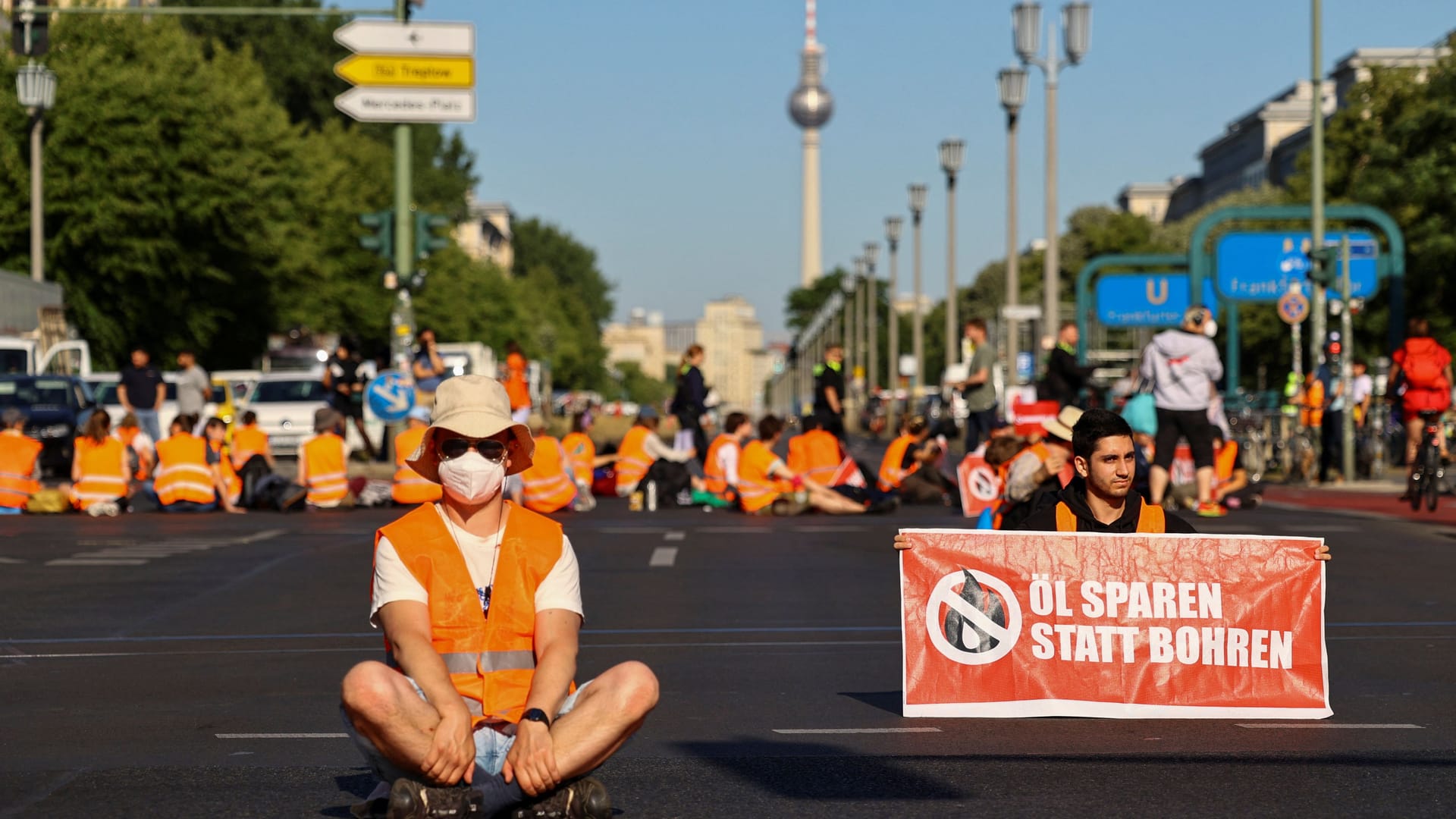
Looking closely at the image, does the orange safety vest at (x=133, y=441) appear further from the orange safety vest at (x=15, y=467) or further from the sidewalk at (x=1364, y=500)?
the sidewalk at (x=1364, y=500)

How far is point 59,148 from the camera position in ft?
153

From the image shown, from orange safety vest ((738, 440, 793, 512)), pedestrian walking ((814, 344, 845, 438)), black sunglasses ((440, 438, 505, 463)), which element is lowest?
orange safety vest ((738, 440, 793, 512))

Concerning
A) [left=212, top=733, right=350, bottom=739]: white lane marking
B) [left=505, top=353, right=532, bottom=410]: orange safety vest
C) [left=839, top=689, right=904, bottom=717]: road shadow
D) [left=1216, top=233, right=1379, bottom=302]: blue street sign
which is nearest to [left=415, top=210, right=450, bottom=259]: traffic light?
[left=505, top=353, right=532, bottom=410]: orange safety vest

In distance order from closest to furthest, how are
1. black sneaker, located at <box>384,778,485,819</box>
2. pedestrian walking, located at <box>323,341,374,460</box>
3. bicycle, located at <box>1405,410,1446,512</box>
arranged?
1. black sneaker, located at <box>384,778,485,819</box>
2. bicycle, located at <box>1405,410,1446,512</box>
3. pedestrian walking, located at <box>323,341,374,460</box>

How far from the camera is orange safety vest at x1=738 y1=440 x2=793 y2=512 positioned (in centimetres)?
2219

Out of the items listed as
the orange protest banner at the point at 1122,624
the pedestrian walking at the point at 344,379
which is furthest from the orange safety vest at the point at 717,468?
the orange protest banner at the point at 1122,624

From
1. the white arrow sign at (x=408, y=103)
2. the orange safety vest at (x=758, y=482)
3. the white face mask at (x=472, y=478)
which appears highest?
the white arrow sign at (x=408, y=103)

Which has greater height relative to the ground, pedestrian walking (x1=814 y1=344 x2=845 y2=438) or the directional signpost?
the directional signpost

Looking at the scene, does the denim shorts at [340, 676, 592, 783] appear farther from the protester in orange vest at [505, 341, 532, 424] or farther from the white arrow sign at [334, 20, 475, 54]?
the white arrow sign at [334, 20, 475, 54]

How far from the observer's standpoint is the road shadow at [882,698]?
8.62 m

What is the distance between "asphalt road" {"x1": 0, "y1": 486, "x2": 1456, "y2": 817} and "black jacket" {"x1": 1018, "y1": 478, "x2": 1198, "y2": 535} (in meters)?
0.70

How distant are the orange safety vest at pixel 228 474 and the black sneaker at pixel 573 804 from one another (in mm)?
17698

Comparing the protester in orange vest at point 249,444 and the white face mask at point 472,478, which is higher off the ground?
the white face mask at point 472,478

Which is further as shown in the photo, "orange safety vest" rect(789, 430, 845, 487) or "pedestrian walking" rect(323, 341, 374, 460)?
"pedestrian walking" rect(323, 341, 374, 460)
